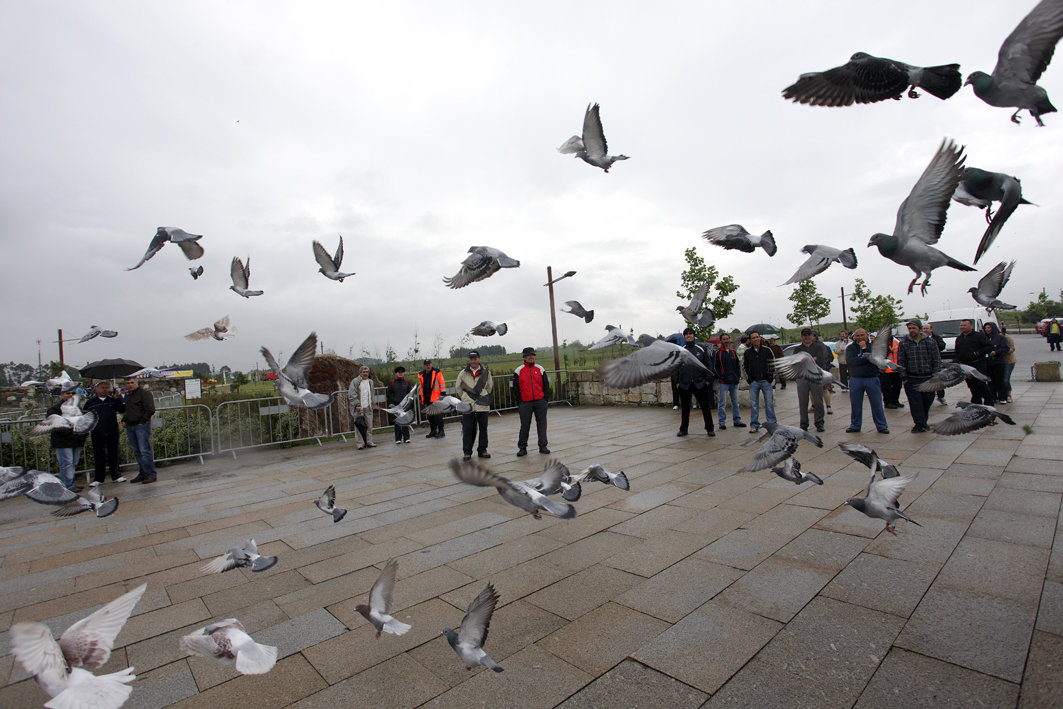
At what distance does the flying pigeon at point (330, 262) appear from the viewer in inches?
154

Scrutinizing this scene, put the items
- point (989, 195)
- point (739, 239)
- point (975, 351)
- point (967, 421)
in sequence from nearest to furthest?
point (989, 195) → point (739, 239) → point (967, 421) → point (975, 351)

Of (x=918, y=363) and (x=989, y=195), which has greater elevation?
(x=989, y=195)

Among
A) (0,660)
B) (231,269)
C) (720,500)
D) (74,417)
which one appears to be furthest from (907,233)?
(74,417)

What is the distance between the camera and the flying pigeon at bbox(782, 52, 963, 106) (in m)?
1.70

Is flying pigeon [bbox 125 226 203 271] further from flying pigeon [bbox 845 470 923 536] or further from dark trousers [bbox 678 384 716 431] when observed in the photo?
dark trousers [bbox 678 384 716 431]

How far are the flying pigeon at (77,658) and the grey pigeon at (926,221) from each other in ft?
9.73

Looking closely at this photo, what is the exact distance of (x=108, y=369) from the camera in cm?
812

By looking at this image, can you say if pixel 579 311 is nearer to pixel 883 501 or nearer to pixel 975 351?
pixel 883 501

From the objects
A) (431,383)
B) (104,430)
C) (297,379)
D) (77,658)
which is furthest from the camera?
(431,383)

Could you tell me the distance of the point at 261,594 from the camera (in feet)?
11.2

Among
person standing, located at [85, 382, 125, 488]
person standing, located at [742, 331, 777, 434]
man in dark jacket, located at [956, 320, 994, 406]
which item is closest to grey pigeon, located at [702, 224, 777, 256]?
person standing, located at [742, 331, 777, 434]

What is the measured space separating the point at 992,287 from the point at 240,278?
4.53 m

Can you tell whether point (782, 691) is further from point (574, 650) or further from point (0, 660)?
point (0, 660)

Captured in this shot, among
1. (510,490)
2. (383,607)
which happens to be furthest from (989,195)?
(383,607)
